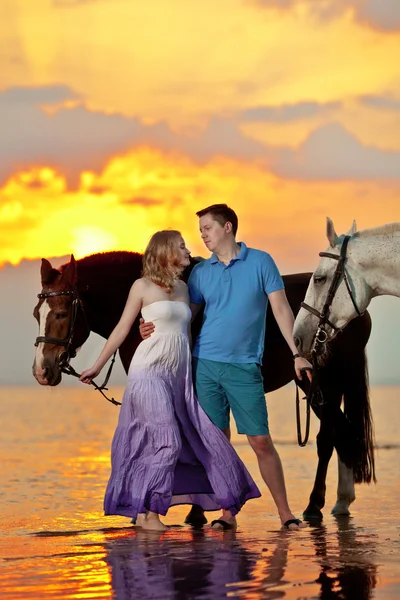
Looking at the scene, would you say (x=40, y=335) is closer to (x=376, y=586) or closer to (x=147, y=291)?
(x=147, y=291)

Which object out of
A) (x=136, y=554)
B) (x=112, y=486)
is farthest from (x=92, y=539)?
(x=136, y=554)

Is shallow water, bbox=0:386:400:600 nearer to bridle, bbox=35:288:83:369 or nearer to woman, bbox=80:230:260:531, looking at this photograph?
woman, bbox=80:230:260:531

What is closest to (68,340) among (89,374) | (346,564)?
(89,374)

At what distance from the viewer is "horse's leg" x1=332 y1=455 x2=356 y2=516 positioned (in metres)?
9.30

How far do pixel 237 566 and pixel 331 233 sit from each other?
2.61 meters

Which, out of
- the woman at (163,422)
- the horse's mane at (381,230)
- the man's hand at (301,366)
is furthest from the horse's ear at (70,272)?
the horse's mane at (381,230)

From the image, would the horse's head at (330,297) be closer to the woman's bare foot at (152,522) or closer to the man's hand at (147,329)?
the man's hand at (147,329)

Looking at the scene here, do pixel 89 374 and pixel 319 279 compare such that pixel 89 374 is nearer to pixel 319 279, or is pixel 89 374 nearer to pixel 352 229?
pixel 319 279

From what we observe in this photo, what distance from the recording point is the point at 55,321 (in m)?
8.39

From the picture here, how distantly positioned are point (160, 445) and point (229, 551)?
1.03 meters

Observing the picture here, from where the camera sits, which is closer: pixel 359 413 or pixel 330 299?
pixel 330 299

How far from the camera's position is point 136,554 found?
21.8ft

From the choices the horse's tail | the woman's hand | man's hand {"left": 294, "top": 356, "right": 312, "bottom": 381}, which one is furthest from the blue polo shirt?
the horse's tail

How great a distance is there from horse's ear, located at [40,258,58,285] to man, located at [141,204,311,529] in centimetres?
120
